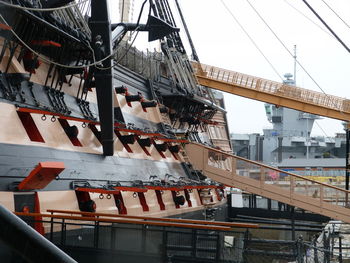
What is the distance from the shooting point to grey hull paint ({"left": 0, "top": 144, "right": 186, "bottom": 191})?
11.0m

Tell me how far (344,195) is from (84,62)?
466 inches

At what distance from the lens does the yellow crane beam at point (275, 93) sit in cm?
2977

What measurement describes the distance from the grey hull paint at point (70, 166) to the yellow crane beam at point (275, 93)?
12314mm

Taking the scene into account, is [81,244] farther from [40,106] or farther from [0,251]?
[0,251]

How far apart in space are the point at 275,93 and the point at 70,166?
778 inches

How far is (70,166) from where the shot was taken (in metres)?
13.6

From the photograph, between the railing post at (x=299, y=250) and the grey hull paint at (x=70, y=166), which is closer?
the railing post at (x=299, y=250)

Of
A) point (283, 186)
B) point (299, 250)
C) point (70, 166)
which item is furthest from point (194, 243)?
point (283, 186)

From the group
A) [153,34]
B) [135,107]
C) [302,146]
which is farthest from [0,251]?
[302,146]

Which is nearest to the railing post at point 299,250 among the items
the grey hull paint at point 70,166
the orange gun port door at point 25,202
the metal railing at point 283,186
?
the orange gun port door at point 25,202

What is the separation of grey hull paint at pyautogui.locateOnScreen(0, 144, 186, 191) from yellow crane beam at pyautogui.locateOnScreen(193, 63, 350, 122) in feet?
40.4

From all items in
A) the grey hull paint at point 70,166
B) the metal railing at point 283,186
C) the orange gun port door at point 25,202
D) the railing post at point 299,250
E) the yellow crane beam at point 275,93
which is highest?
the yellow crane beam at point 275,93

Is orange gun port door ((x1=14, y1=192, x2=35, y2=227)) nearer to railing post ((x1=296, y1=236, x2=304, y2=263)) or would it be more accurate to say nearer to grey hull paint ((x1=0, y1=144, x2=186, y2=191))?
grey hull paint ((x1=0, y1=144, x2=186, y2=191))

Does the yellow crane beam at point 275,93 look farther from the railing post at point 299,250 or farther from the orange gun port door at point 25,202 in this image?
the orange gun port door at point 25,202
